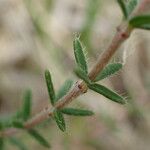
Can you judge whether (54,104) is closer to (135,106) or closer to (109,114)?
(135,106)

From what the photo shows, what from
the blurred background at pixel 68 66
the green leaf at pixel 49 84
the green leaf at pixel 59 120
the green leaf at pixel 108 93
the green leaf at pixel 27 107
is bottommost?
the blurred background at pixel 68 66

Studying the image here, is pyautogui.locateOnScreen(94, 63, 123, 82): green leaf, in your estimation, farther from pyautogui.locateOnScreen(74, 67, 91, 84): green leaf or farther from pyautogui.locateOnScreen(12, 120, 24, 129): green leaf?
pyautogui.locateOnScreen(12, 120, 24, 129): green leaf

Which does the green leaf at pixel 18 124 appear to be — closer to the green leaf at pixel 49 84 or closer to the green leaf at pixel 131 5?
the green leaf at pixel 49 84

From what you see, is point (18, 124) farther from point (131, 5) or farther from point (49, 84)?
point (131, 5)

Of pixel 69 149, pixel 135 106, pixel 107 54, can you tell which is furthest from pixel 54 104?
pixel 69 149

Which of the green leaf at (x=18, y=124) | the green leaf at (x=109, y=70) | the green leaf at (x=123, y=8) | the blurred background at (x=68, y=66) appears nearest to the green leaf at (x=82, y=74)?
the green leaf at (x=109, y=70)

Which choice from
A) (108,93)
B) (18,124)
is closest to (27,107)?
(18,124)
